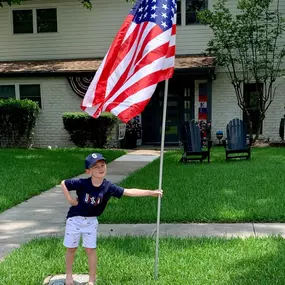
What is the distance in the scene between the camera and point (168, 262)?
13.6 ft

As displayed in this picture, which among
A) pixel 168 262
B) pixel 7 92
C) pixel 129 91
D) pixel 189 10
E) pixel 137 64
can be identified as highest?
pixel 189 10

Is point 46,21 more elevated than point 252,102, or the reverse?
point 46,21

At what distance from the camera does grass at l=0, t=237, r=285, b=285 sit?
379 cm

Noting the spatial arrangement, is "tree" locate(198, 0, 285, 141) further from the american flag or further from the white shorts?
the white shorts

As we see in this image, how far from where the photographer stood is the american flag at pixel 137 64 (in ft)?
11.7

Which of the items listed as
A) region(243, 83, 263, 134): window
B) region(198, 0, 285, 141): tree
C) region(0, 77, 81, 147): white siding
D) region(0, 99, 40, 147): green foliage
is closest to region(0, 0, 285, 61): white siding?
region(198, 0, 285, 141): tree

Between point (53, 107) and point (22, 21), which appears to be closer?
point (53, 107)

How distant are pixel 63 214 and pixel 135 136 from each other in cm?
1029

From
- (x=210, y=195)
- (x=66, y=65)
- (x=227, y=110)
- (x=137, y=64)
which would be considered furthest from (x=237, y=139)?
(x=66, y=65)

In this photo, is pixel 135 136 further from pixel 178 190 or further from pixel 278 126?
pixel 178 190

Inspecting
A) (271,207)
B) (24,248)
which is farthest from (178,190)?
(24,248)

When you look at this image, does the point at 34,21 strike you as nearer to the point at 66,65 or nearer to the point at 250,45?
the point at 66,65

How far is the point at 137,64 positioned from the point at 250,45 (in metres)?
13.0

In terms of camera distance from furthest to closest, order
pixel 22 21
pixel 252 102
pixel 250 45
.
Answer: pixel 22 21, pixel 252 102, pixel 250 45
